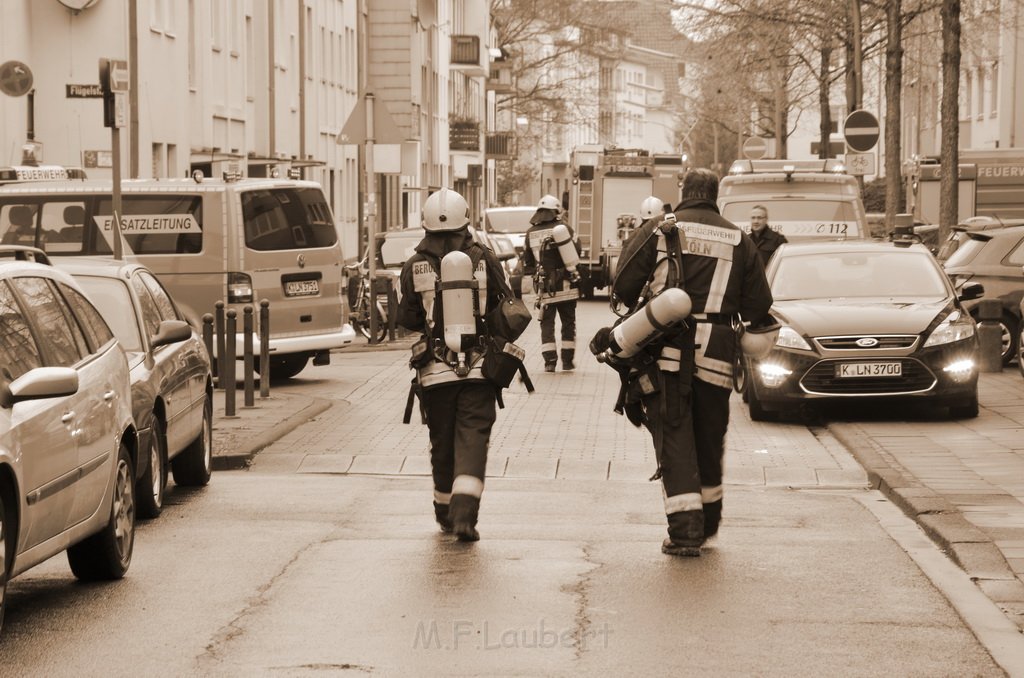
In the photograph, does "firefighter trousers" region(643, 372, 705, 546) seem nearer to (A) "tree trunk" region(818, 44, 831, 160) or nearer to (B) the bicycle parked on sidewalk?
(B) the bicycle parked on sidewalk

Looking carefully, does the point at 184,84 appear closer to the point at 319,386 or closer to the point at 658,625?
the point at 319,386

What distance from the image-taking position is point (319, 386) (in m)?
20.1

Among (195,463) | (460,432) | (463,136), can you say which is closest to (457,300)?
(460,432)

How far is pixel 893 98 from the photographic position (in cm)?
3447

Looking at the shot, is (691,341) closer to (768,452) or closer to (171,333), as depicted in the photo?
(171,333)

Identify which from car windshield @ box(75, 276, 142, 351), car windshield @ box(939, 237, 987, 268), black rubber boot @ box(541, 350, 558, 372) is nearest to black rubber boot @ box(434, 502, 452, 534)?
car windshield @ box(75, 276, 142, 351)

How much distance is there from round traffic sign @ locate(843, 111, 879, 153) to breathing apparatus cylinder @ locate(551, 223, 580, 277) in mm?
7708

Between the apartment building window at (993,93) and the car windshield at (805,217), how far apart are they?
3256 cm

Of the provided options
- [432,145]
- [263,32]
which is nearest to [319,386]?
[263,32]

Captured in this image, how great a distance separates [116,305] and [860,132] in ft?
59.7

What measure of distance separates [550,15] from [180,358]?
229 ft

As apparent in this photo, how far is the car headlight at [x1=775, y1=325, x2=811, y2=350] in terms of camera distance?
1579 cm

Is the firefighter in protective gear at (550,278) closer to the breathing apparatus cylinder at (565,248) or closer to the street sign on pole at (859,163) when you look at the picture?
the breathing apparatus cylinder at (565,248)

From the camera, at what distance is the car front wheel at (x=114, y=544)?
8.36 meters
